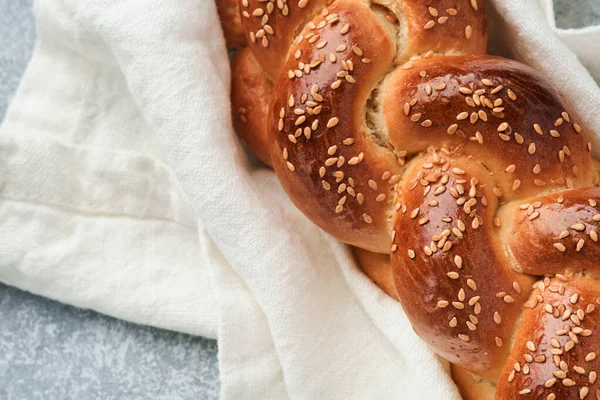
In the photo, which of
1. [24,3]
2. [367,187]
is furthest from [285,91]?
[24,3]

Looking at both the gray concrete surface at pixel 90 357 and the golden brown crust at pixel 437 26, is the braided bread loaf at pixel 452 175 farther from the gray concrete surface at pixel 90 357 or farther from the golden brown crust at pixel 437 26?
the gray concrete surface at pixel 90 357

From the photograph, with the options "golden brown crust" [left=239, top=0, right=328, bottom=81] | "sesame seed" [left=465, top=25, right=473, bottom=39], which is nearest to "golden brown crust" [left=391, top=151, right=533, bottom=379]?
"sesame seed" [left=465, top=25, right=473, bottom=39]

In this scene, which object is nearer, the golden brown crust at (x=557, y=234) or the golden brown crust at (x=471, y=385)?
the golden brown crust at (x=557, y=234)

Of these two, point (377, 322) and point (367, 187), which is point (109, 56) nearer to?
point (367, 187)

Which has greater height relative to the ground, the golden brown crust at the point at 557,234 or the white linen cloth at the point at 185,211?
the golden brown crust at the point at 557,234

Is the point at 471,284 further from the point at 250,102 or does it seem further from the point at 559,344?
the point at 250,102

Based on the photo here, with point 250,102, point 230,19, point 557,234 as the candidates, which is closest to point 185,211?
point 250,102

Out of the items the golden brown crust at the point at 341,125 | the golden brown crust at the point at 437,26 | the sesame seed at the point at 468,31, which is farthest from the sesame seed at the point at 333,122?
the sesame seed at the point at 468,31
